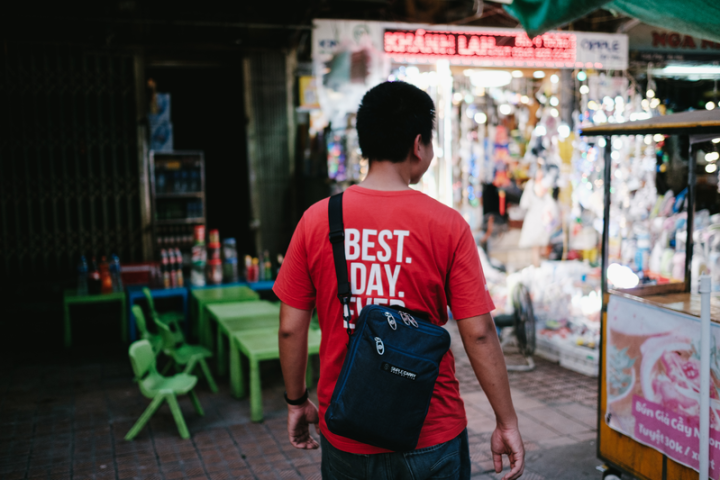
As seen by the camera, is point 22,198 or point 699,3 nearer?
point 699,3

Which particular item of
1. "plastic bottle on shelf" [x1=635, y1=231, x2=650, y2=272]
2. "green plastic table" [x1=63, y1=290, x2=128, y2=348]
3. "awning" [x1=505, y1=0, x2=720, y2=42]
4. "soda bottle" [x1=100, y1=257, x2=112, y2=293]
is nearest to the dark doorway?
"soda bottle" [x1=100, y1=257, x2=112, y2=293]

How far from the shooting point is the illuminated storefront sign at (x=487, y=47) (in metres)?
6.46

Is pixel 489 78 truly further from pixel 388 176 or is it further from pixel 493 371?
pixel 493 371

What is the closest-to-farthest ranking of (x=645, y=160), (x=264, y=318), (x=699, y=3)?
1. (x=699, y=3)
2. (x=264, y=318)
3. (x=645, y=160)

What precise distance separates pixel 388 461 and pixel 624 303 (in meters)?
2.19

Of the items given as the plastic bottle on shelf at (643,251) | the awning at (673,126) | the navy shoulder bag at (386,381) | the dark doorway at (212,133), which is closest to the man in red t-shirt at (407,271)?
the navy shoulder bag at (386,381)

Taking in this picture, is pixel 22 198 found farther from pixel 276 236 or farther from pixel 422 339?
pixel 422 339

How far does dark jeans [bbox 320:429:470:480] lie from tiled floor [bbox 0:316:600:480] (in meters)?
2.18

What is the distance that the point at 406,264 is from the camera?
6.16 feet

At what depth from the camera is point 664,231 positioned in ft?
22.0

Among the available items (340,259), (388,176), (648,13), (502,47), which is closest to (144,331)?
(340,259)

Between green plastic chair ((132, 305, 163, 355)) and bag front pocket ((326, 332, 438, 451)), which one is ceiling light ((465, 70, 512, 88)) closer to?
green plastic chair ((132, 305, 163, 355))

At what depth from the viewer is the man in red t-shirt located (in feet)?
6.17

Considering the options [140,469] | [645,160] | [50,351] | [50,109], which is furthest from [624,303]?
[50,109]
